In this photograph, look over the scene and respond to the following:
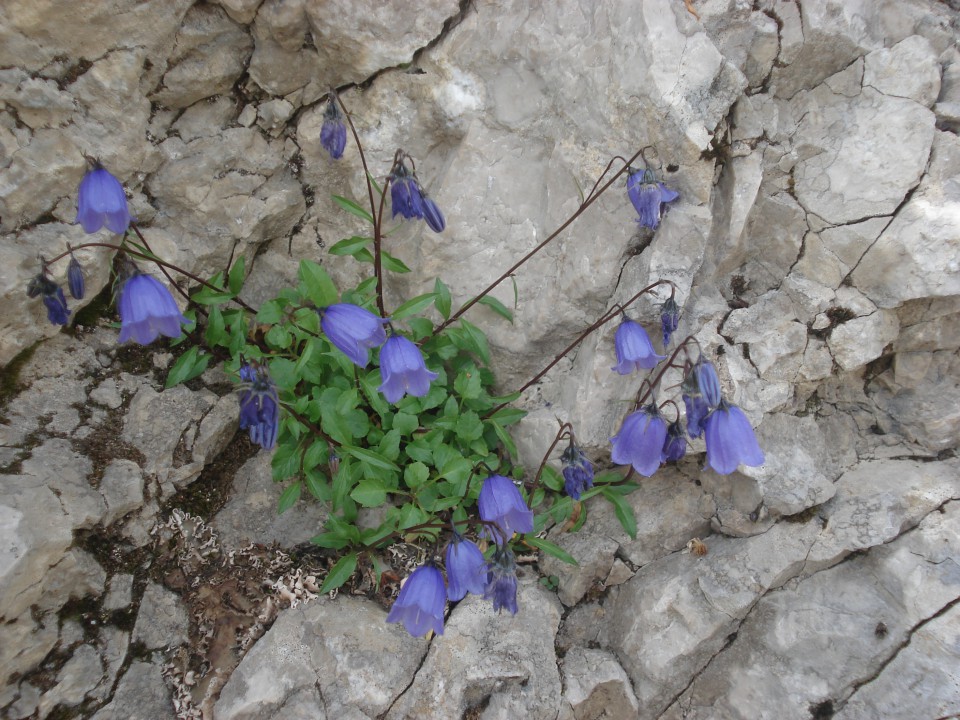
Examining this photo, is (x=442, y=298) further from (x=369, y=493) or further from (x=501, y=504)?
(x=501, y=504)

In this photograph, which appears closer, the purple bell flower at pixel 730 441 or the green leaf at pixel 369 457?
the purple bell flower at pixel 730 441

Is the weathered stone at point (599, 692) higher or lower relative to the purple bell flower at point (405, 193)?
lower

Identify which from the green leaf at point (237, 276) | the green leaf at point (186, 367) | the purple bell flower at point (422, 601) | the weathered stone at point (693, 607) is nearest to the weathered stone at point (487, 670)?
the purple bell flower at point (422, 601)

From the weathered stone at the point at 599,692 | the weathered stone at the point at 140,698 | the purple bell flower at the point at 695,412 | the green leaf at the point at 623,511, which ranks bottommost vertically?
the weathered stone at the point at 140,698

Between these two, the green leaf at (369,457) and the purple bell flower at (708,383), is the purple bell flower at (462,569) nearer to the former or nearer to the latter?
the green leaf at (369,457)

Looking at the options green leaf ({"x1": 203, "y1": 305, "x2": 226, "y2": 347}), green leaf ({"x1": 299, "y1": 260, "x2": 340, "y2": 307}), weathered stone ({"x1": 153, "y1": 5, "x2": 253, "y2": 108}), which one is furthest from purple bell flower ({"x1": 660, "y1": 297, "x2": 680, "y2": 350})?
weathered stone ({"x1": 153, "y1": 5, "x2": 253, "y2": 108})

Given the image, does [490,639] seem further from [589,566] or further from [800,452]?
[800,452]
